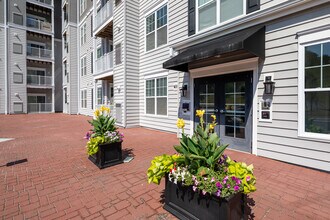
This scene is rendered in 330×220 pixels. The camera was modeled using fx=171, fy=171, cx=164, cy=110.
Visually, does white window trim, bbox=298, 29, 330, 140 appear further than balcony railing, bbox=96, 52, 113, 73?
No

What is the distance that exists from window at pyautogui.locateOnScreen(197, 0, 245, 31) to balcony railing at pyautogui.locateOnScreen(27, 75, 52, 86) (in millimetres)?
21311

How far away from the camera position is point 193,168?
220 centimetres

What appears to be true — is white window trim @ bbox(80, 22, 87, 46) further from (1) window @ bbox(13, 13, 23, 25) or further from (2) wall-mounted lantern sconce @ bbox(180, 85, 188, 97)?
(2) wall-mounted lantern sconce @ bbox(180, 85, 188, 97)

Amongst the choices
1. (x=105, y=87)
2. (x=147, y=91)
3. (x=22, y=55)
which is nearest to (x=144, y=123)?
(x=147, y=91)

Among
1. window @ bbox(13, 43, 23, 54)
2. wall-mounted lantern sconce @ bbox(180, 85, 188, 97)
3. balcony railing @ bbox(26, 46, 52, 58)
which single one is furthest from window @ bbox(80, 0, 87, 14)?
wall-mounted lantern sconce @ bbox(180, 85, 188, 97)

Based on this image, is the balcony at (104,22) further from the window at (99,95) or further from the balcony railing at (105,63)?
the window at (99,95)

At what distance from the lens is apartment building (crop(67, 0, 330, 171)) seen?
3.87 metres

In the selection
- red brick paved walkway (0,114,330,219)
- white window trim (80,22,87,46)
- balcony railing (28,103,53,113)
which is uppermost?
white window trim (80,22,87,46)

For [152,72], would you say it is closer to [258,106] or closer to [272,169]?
[258,106]

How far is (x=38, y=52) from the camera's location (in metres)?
20.4

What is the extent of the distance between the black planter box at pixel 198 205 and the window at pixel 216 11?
521 cm

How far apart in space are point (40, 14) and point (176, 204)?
28.3m

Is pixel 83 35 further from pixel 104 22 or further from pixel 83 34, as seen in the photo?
pixel 104 22

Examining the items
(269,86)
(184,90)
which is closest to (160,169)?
(269,86)
